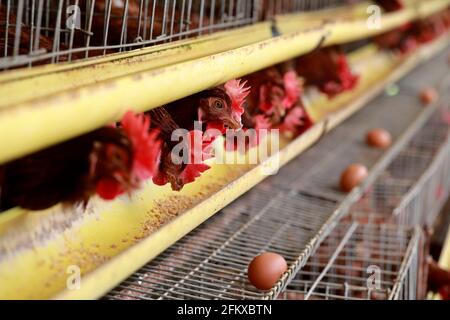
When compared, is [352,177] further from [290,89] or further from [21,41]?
[21,41]

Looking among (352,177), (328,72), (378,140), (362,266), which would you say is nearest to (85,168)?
(362,266)

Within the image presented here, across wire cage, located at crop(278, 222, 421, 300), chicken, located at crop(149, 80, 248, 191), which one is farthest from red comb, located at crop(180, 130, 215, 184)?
wire cage, located at crop(278, 222, 421, 300)

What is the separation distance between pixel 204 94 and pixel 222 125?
76 millimetres

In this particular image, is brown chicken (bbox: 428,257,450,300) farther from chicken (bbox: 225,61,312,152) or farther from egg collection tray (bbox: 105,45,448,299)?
chicken (bbox: 225,61,312,152)

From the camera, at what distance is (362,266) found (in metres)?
2.14

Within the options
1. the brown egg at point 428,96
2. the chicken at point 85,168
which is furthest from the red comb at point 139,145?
the brown egg at point 428,96

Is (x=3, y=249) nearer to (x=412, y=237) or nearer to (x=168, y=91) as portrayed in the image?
(x=168, y=91)

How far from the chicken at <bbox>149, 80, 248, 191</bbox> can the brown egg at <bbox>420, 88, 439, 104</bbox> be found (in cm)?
334

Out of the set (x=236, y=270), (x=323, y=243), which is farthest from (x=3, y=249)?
(x=323, y=243)

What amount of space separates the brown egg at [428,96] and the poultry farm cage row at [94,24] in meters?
2.37

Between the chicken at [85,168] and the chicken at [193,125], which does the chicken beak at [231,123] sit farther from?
the chicken at [85,168]

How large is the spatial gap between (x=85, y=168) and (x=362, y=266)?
1.33m

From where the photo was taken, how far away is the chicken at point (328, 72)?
2.80 metres

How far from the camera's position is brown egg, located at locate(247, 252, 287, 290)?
5.51 ft
